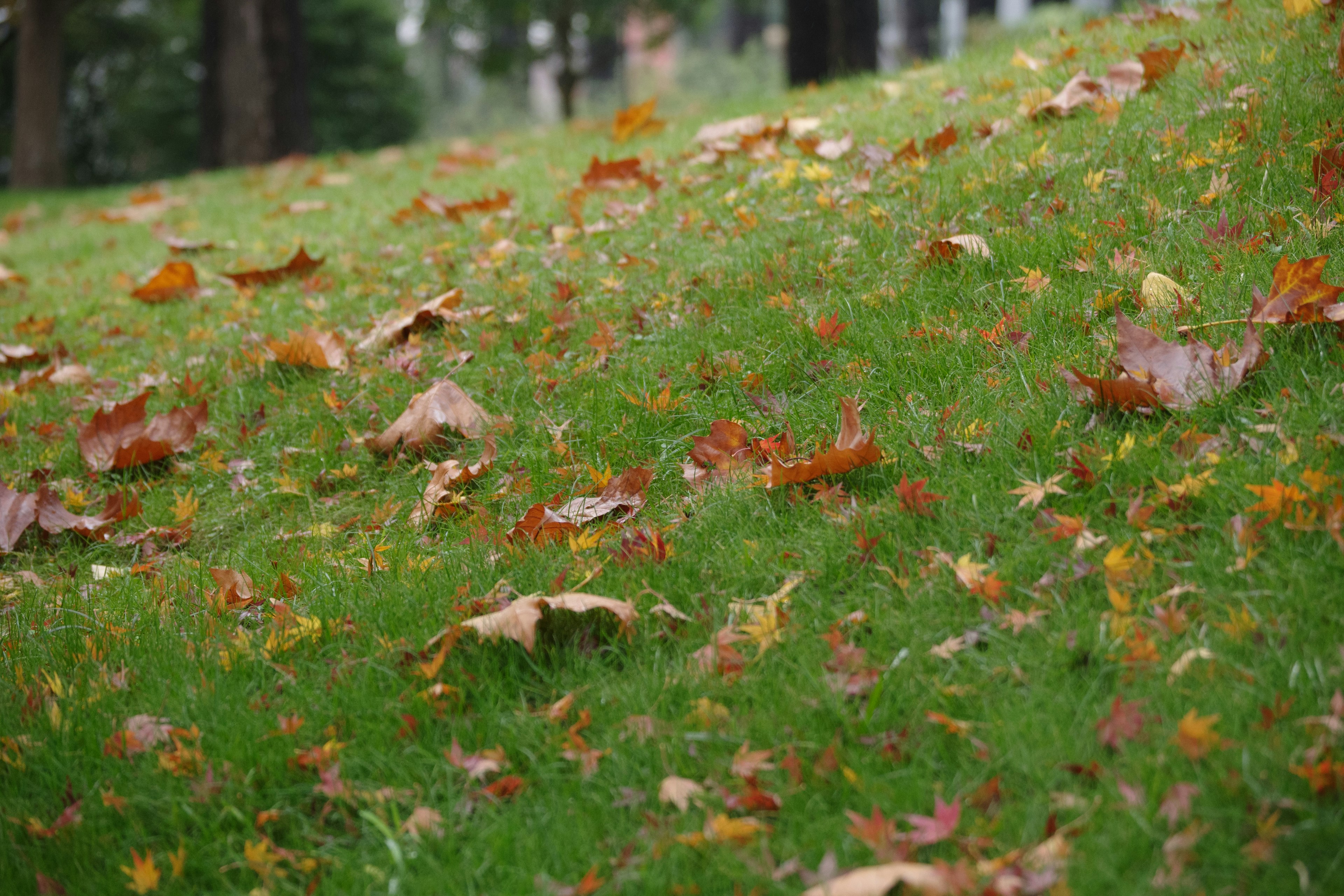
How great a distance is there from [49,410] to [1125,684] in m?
4.26

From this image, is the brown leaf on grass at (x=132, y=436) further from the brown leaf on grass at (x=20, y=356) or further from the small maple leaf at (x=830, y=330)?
the small maple leaf at (x=830, y=330)

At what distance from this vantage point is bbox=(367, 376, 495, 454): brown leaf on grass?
11.0 feet

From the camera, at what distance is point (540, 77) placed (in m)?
66.7

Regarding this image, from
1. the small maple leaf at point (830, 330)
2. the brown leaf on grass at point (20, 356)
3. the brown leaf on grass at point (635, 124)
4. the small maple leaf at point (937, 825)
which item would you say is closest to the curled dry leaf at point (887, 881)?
the small maple leaf at point (937, 825)

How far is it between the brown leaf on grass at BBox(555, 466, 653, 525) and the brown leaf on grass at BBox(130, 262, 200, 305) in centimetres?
371

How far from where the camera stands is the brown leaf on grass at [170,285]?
17.8ft

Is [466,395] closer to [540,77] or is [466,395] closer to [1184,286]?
[1184,286]

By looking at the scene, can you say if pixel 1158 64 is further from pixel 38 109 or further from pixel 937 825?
pixel 38 109

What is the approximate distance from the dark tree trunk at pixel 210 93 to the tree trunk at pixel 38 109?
82.2 inches

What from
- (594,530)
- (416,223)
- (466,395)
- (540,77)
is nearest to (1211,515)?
(594,530)

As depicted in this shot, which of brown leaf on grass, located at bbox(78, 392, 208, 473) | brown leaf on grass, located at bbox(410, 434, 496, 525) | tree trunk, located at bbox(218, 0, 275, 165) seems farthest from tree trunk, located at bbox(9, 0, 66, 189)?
brown leaf on grass, located at bbox(410, 434, 496, 525)

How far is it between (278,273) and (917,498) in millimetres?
4236

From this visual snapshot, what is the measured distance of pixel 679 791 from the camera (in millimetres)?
1864

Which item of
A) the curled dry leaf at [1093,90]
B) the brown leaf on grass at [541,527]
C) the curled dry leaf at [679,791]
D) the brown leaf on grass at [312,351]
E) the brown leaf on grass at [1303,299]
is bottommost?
the curled dry leaf at [679,791]
